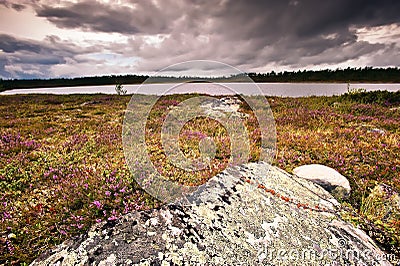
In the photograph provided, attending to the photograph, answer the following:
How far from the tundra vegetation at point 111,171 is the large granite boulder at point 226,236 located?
1028mm

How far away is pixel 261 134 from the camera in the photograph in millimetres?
10805

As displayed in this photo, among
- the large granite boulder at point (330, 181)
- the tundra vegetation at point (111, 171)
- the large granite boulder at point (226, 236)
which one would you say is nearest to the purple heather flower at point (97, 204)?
the tundra vegetation at point (111, 171)

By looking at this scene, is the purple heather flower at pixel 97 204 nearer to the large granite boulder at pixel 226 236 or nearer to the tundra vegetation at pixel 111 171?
the tundra vegetation at pixel 111 171

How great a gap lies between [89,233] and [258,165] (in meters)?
3.58

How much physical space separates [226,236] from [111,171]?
4.97m

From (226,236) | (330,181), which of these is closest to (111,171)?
(226,236)

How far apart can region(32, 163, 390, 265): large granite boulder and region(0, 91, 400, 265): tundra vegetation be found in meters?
1.03

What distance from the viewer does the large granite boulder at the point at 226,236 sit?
8.49ft

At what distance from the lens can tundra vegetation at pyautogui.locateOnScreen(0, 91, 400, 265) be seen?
4617 millimetres

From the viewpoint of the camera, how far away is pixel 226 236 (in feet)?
9.67

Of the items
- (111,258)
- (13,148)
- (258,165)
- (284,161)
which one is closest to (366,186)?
(284,161)

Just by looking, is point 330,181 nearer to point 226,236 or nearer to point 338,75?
point 226,236

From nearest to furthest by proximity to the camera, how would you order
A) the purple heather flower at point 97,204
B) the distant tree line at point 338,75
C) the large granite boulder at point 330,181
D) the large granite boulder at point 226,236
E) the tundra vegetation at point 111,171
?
the large granite boulder at point 226,236
the tundra vegetation at point 111,171
the purple heather flower at point 97,204
the large granite boulder at point 330,181
the distant tree line at point 338,75

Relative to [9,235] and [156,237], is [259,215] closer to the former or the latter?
[156,237]
